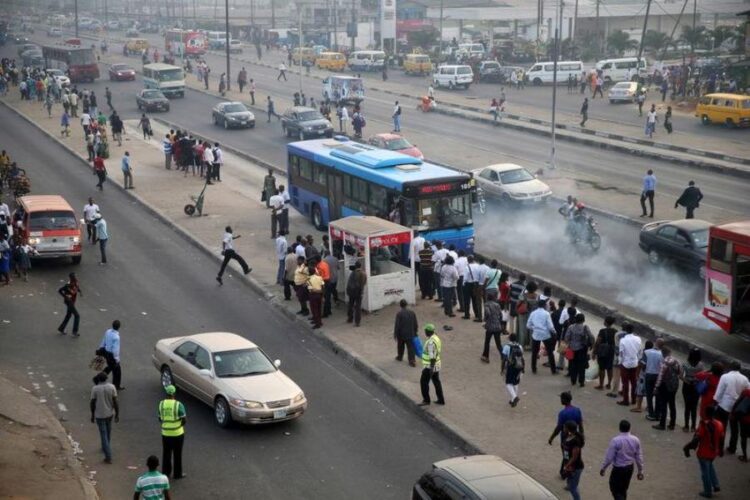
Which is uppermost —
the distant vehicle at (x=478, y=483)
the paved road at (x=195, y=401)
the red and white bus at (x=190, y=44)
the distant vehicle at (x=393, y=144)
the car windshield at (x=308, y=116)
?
the red and white bus at (x=190, y=44)

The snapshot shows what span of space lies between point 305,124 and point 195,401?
3386 cm

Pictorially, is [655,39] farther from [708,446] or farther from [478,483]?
[478,483]

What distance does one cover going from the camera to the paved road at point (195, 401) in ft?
50.6

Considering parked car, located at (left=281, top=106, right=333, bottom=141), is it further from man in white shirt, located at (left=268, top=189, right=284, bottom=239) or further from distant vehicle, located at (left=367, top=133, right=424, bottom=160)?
man in white shirt, located at (left=268, top=189, right=284, bottom=239)

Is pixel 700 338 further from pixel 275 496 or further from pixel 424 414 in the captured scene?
pixel 275 496

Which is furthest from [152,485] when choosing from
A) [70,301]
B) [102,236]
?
[102,236]

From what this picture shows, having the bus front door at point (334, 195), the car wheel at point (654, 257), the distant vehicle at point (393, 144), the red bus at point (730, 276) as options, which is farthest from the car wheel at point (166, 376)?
the distant vehicle at point (393, 144)

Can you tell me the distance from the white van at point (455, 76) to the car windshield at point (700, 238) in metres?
49.2

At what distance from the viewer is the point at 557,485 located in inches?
583

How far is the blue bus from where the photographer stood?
87.9 feet

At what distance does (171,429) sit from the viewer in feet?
49.0

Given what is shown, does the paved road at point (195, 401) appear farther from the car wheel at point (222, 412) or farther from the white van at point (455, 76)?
the white van at point (455, 76)

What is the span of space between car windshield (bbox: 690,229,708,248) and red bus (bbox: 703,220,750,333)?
466 centimetres

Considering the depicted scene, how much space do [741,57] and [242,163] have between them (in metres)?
36.8
